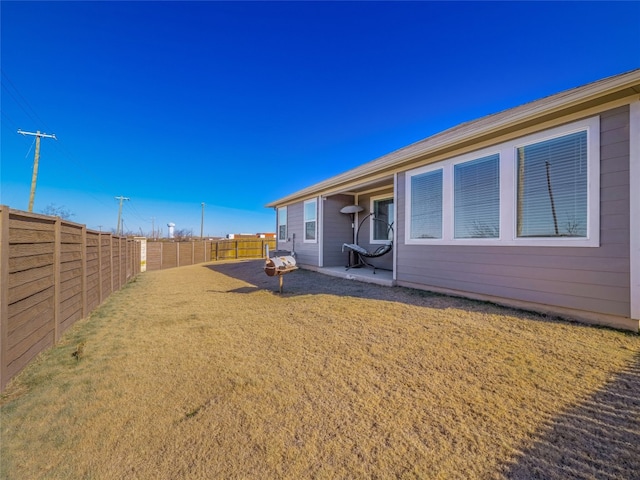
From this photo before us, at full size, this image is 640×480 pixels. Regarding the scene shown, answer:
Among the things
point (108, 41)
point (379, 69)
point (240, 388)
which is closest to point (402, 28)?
point (379, 69)

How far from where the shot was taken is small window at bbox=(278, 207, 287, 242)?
11711mm

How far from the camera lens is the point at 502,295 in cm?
430

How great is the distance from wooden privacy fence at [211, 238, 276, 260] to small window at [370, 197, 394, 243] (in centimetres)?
1207

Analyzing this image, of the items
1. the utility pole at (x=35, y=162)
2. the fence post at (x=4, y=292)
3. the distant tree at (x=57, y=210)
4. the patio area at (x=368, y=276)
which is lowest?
the patio area at (x=368, y=276)

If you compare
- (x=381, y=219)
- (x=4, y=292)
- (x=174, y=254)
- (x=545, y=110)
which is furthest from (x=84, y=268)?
(x=174, y=254)

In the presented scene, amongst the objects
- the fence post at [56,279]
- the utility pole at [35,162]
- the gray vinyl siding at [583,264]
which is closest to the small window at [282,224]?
the gray vinyl siding at [583,264]

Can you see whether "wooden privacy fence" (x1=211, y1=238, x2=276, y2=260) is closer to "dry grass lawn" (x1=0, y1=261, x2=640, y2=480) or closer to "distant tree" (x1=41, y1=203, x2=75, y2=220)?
"distant tree" (x1=41, y1=203, x2=75, y2=220)

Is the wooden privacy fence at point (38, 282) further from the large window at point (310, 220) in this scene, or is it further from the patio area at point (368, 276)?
the large window at point (310, 220)

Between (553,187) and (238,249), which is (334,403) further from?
(238,249)

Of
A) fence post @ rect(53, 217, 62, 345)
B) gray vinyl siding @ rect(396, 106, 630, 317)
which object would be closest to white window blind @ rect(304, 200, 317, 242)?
gray vinyl siding @ rect(396, 106, 630, 317)

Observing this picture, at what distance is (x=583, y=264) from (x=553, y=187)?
1.08m

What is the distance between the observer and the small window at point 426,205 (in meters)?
5.42

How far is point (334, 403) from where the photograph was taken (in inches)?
75.7

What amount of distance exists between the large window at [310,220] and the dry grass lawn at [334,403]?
604 centimetres
